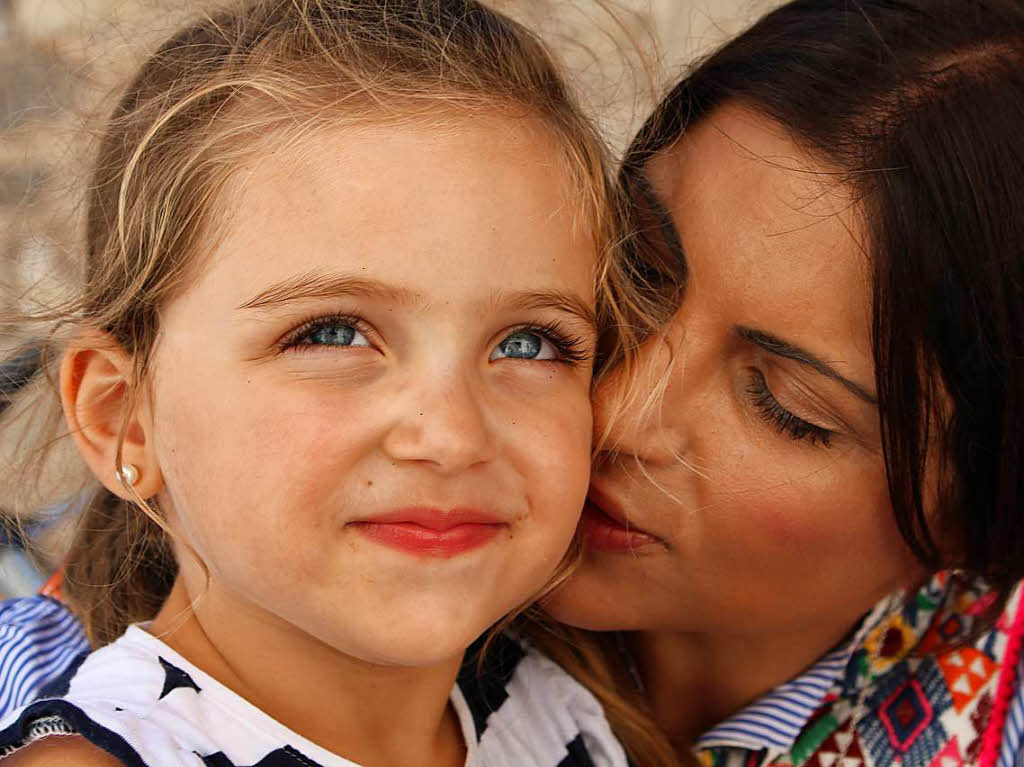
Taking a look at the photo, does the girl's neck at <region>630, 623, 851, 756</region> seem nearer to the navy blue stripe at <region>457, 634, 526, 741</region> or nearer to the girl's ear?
the navy blue stripe at <region>457, 634, 526, 741</region>

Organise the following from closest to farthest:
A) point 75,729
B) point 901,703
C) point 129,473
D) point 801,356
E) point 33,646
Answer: point 75,729 → point 129,473 → point 801,356 → point 33,646 → point 901,703

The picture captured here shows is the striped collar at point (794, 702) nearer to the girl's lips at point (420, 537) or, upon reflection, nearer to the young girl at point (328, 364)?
the young girl at point (328, 364)

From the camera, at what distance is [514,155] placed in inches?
53.5

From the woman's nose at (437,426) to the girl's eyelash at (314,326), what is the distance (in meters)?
0.10

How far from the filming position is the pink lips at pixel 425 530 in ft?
4.09

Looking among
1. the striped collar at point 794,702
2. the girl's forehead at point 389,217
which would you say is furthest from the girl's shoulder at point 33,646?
the striped collar at point 794,702

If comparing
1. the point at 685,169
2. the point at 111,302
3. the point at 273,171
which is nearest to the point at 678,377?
the point at 685,169

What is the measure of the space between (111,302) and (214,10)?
0.42 m

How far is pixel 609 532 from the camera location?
64.0 inches

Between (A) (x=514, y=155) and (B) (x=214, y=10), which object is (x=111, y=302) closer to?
(B) (x=214, y=10)

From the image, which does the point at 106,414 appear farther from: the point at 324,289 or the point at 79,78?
the point at 79,78

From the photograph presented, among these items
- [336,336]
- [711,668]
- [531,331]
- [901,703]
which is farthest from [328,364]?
[901,703]

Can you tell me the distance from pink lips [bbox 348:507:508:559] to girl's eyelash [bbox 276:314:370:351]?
21 centimetres

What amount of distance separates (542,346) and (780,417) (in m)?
0.37
